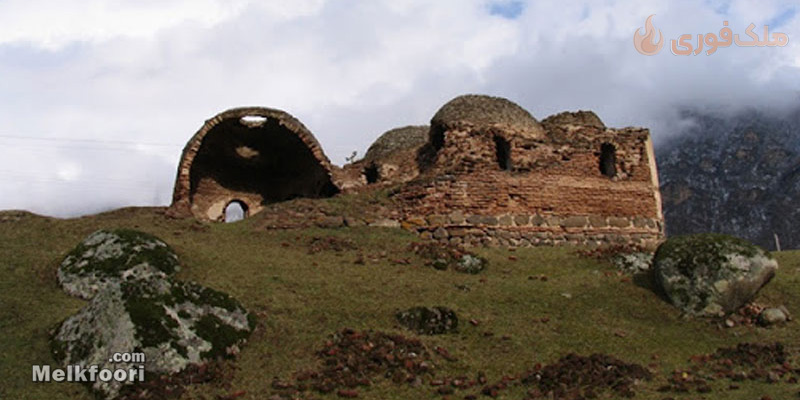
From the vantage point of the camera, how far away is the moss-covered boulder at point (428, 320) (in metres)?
10.2

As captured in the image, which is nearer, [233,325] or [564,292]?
[233,325]

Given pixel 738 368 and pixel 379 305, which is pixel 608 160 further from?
pixel 379 305

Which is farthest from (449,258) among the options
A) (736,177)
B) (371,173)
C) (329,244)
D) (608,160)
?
(736,177)

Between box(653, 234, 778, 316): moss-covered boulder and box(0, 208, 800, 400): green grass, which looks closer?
box(0, 208, 800, 400): green grass

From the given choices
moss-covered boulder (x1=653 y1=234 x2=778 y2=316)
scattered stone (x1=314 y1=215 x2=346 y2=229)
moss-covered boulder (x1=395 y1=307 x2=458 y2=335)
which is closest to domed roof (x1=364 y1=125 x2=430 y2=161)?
scattered stone (x1=314 y1=215 x2=346 y2=229)

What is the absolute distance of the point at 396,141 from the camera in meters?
26.7

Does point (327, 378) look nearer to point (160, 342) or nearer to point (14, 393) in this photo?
point (160, 342)

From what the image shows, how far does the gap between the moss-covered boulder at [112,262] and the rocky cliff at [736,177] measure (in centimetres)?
5880

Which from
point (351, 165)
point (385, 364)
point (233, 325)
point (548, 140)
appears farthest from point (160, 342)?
point (351, 165)

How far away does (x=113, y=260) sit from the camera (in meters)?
11.7

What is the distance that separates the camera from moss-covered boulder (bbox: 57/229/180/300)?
11203mm

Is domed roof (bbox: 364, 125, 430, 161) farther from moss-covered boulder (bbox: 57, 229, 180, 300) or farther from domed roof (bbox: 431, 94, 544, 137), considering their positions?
moss-covered boulder (bbox: 57, 229, 180, 300)

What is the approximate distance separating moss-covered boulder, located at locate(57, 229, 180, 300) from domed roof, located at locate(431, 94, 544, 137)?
11.0 meters

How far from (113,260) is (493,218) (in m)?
11.2
